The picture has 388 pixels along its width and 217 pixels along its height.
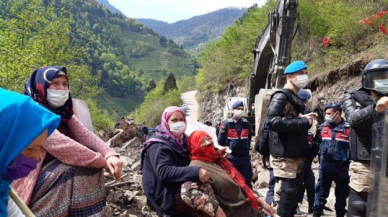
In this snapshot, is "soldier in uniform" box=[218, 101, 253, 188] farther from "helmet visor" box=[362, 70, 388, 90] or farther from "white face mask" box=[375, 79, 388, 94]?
"white face mask" box=[375, 79, 388, 94]

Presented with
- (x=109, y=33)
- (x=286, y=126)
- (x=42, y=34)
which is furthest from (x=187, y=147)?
(x=109, y=33)

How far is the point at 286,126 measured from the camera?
309cm

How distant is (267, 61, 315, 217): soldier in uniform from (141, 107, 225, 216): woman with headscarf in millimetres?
981

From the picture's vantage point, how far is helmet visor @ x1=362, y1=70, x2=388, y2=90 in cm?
262

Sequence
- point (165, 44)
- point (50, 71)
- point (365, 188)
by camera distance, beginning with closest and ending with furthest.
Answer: point (50, 71), point (365, 188), point (165, 44)

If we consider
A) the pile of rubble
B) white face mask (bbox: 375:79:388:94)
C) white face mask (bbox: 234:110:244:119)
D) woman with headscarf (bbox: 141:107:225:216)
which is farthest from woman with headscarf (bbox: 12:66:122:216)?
white face mask (bbox: 234:110:244:119)

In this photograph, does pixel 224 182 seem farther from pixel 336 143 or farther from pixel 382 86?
pixel 336 143

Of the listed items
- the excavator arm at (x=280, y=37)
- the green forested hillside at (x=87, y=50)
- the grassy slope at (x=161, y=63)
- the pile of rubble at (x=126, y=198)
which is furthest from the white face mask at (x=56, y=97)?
the grassy slope at (x=161, y=63)

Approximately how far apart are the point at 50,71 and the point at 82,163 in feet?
2.38

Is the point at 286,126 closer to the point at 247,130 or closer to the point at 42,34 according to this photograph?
the point at 247,130

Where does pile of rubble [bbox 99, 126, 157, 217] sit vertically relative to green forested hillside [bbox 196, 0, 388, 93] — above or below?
below

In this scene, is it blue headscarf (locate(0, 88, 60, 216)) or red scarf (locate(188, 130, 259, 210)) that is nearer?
blue headscarf (locate(0, 88, 60, 216))

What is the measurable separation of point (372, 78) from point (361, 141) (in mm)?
558

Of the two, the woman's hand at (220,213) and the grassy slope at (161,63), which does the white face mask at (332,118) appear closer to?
the woman's hand at (220,213)
